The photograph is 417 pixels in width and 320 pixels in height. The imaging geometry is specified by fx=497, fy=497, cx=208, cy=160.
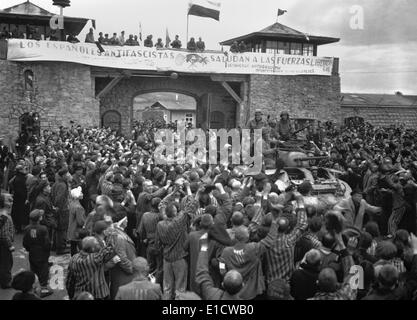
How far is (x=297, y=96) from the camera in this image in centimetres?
2880

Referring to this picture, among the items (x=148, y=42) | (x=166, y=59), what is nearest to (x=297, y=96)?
(x=166, y=59)

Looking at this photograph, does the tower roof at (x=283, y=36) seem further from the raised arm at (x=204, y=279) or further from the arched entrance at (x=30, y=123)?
the raised arm at (x=204, y=279)

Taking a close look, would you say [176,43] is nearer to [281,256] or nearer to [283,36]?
[283,36]

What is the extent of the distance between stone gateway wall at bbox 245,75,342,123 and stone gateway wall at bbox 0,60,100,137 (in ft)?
31.2

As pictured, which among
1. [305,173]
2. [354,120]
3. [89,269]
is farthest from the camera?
[354,120]

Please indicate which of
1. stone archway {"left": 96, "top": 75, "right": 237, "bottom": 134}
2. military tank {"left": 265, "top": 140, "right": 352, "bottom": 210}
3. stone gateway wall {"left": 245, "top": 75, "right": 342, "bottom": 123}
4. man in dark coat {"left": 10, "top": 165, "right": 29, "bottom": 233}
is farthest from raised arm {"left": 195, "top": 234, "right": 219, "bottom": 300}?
stone archway {"left": 96, "top": 75, "right": 237, "bottom": 134}

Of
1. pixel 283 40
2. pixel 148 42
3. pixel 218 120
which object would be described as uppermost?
pixel 283 40

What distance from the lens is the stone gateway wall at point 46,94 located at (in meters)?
24.5

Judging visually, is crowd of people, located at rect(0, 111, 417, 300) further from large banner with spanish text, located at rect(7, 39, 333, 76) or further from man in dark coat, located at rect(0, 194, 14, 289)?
large banner with spanish text, located at rect(7, 39, 333, 76)

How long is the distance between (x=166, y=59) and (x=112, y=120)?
5.72m

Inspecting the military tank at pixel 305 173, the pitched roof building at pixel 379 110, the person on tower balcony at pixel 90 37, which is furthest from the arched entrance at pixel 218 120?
the military tank at pixel 305 173

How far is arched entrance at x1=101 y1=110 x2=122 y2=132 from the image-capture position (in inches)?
1158

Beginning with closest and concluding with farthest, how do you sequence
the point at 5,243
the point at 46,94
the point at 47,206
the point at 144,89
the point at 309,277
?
the point at 309,277
the point at 5,243
the point at 47,206
the point at 46,94
the point at 144,89

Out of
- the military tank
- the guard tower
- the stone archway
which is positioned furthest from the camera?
the guard tower
